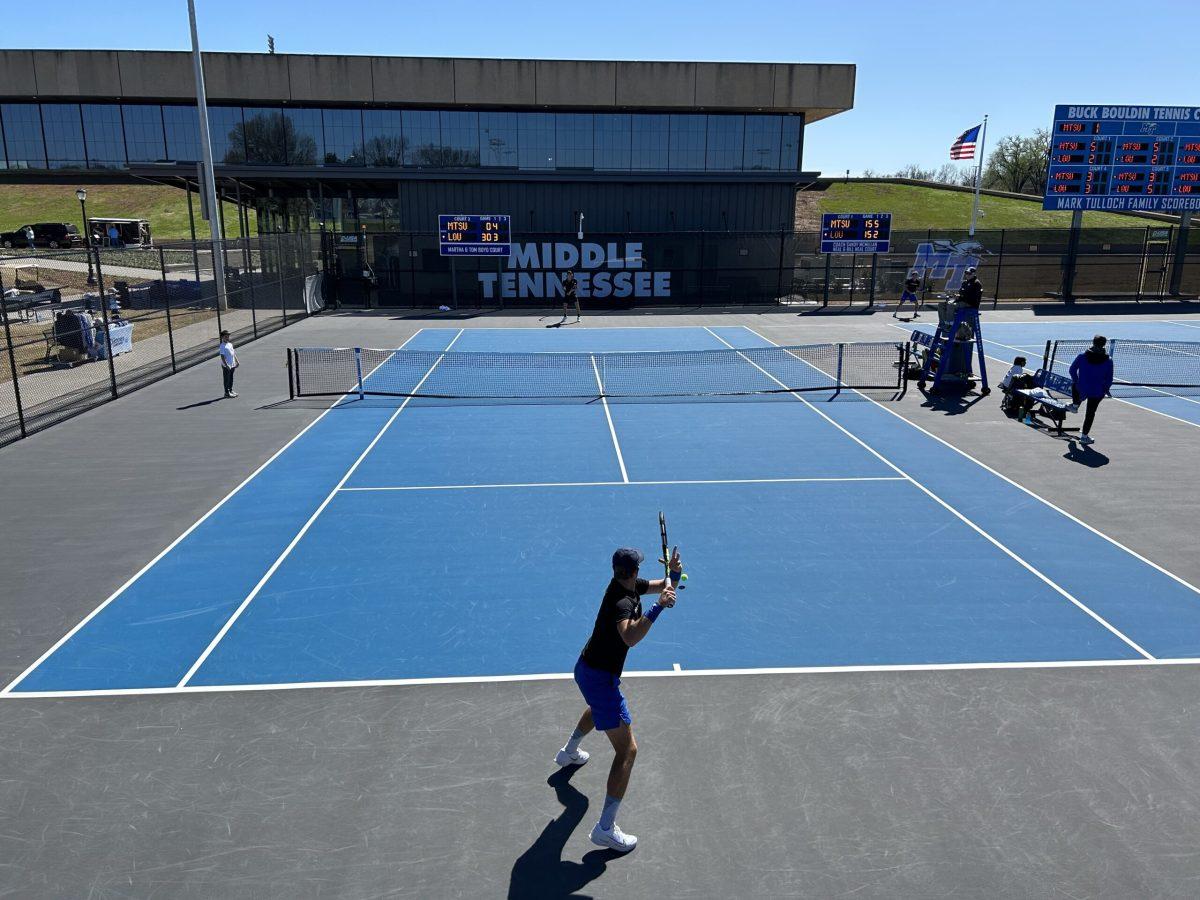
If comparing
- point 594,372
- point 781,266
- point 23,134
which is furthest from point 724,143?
point 23,134

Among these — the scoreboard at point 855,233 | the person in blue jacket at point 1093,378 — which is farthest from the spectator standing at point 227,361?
the scoreboard at point 855,233

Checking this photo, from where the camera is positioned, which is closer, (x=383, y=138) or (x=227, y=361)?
(x=227, y=361)

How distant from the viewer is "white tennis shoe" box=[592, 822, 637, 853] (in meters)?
5.73

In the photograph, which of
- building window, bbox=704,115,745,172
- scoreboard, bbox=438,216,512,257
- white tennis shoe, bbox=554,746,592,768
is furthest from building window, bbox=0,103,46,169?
white tennis shoe, bbox=554,746,592,768

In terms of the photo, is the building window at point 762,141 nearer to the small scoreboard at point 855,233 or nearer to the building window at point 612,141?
the building window at point 612,141

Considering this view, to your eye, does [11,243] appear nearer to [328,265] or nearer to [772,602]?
[328,265]

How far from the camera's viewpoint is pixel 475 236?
36062 mm

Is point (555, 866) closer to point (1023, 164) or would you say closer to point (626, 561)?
point (626, 561)

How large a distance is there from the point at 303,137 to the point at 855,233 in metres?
29.3

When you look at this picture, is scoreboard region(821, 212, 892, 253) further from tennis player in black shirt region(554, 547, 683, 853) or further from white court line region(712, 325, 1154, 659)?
tennis player in black shirt region(554, 547, 683, 853)

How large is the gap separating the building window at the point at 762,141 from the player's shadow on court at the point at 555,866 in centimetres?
4551

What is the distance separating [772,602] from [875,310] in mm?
32513

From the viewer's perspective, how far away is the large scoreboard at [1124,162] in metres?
36.3

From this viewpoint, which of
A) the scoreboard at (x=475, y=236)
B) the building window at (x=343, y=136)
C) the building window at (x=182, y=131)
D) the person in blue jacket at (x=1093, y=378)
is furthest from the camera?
the building window at (x=182, y=131)
